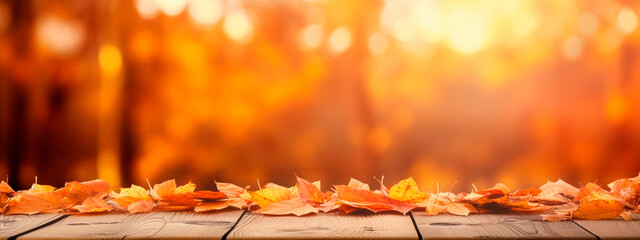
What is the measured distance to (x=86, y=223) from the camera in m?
1.09

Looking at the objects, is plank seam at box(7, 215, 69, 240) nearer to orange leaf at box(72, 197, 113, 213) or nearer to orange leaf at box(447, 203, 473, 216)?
orange leaf at box(72, 197, 113, 213)

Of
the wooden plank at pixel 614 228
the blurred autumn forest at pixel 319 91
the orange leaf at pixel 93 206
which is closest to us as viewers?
the wooden plank at pixel 614 228

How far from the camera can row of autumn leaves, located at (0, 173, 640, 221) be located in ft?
3.82

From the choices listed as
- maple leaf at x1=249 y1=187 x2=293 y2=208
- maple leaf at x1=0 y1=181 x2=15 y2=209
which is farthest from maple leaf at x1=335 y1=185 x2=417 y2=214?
maple leaf at x1=0 y1=181 x2=15 y2=209

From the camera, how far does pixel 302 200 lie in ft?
3.99

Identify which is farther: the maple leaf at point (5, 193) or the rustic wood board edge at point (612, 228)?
the maple leaf at point (5, 193)

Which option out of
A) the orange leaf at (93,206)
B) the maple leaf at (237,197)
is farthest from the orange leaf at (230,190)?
the orange leaf at (93,206)

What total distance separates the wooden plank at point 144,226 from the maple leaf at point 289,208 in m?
0.06

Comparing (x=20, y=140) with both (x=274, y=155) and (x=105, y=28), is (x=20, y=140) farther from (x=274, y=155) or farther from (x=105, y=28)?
(x=274, y=155)

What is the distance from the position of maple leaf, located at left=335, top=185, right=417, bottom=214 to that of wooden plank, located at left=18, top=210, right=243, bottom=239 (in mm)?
200

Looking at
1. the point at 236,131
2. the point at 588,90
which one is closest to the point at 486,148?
the point at 588,90

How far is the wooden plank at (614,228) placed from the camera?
3.14 feet

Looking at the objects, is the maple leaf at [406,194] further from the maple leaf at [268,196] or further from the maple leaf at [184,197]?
the maple leaf at [184,197]

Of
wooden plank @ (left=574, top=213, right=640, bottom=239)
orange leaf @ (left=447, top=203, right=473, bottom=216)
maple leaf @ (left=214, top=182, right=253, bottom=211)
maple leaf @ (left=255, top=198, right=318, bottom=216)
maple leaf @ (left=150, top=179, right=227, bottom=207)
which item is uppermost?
maple leaf @ (left=150, top=179, right=227, bottom=207)
